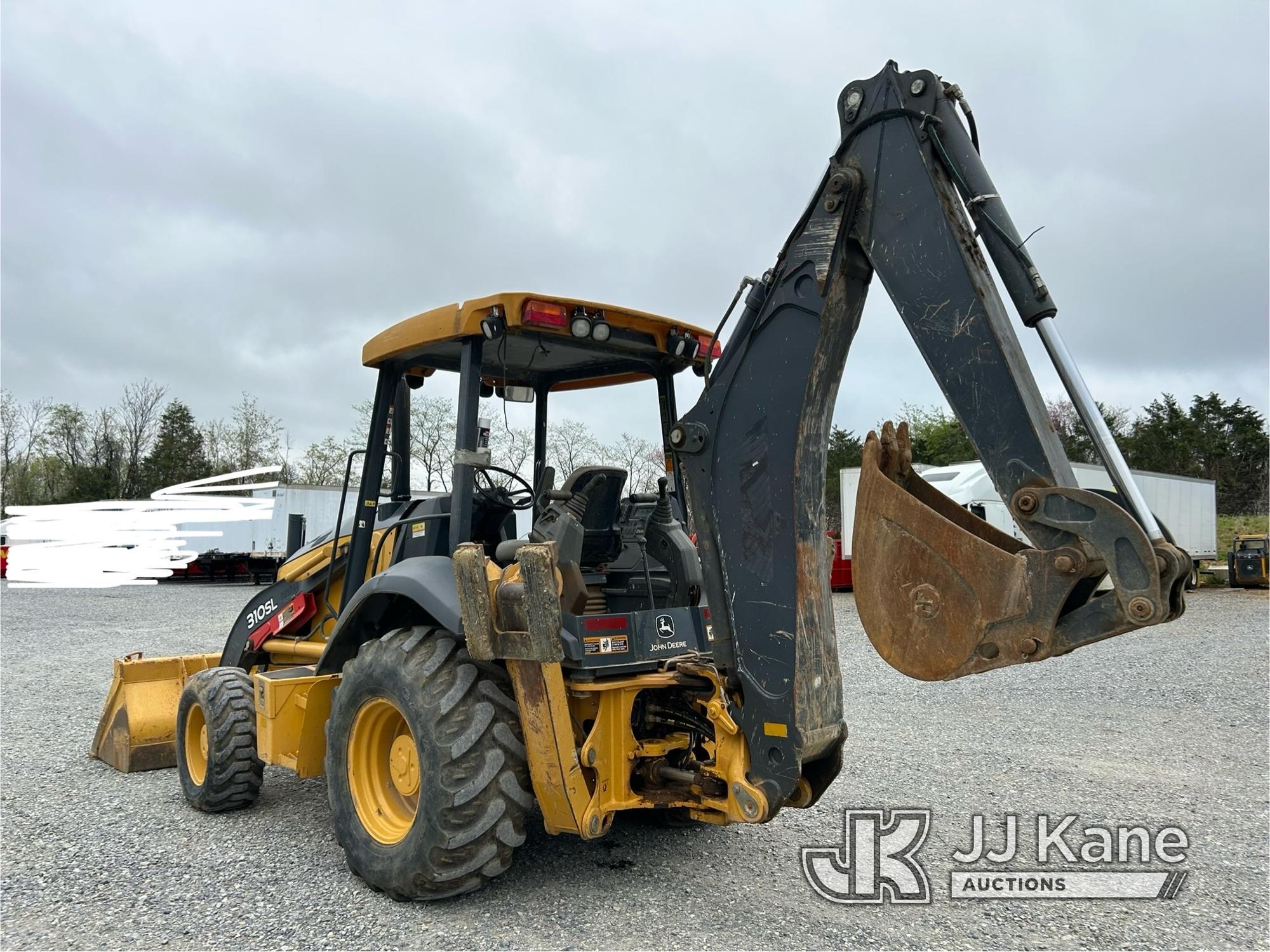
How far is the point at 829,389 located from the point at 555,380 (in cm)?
244

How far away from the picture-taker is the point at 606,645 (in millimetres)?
3953

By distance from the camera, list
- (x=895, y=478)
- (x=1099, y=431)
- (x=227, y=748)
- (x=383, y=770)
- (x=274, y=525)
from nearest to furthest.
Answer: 1. (x=1099, y=431)
2. (x=895, y=478)
3. (x=383, y=770)
4. (x=227, y=748)
5. (x=274, y=525)

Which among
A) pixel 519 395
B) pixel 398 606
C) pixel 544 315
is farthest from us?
pixel 519 395

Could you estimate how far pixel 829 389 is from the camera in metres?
3.49

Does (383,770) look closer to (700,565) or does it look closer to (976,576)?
(700,565)

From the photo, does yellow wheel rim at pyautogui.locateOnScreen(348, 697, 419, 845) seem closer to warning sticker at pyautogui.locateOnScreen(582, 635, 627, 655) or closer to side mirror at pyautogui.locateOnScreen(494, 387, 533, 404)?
warning sticker at pyautogui.locateOnScreen(582, 635, 627, 655)

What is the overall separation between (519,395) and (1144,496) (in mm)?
17745

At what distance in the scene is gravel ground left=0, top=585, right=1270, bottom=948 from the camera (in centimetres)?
373

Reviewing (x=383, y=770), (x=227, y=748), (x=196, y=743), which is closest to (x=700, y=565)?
(x=383, y=770)

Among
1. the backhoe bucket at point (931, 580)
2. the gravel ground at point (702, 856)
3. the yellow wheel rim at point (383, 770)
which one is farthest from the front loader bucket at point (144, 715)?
the backhoe bucket at point (931, 580)

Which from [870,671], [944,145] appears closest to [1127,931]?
[944,145]

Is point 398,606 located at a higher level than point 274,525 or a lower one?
lower

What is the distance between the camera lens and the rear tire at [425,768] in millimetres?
3803

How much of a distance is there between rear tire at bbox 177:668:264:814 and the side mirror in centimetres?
228
